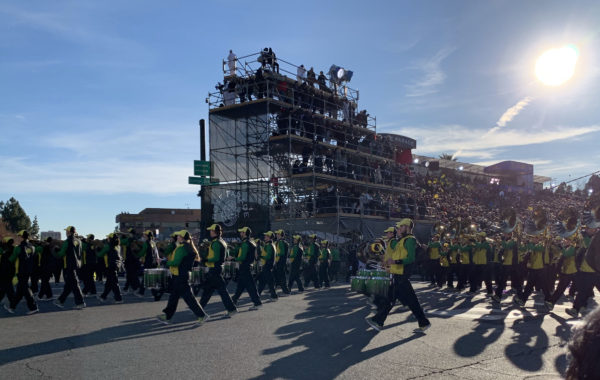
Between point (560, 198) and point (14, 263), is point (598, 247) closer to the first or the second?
point (14, 263)

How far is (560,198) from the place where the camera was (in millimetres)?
46938

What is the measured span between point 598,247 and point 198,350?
18.8ft

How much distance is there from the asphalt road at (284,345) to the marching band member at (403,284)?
0.79 feet

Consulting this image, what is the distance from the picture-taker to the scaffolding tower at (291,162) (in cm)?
2969

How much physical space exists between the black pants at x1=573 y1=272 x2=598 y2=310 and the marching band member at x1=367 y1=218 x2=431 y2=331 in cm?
382

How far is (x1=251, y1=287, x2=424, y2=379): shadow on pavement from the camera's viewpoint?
21.1ft

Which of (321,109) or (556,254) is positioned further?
(321,109)

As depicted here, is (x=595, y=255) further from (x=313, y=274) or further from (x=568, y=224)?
(x=313, y=274)

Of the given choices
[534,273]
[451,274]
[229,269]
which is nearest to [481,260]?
[451,274]

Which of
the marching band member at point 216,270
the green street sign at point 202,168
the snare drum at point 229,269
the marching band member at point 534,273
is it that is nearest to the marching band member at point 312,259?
the snare drum at point 229,269

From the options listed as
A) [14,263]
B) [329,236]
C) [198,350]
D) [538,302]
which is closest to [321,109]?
[329,236]

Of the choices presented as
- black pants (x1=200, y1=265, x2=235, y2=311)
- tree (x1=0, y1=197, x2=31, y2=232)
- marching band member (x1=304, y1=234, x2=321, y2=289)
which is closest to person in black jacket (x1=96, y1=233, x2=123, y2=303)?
black pants (x1=200, y1=265, x2=235, y2=311)

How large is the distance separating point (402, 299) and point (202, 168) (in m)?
23.5

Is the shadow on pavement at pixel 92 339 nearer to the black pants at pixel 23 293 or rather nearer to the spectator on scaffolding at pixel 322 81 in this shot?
the black pants at pixel 23 293
